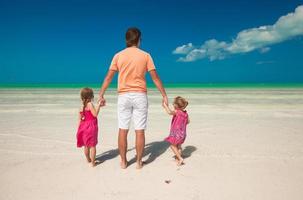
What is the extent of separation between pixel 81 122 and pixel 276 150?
388 centimetres

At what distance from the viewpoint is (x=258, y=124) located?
8.52m

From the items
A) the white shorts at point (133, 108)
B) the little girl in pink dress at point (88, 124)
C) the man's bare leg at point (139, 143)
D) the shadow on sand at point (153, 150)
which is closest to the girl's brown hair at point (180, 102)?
the white shorts at point (133, 108)

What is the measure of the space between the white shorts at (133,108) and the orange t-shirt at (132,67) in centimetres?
10

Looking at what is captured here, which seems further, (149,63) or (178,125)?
(178,125)

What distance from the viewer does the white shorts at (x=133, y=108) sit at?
4.19m

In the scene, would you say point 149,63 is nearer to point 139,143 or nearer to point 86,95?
point 86,95

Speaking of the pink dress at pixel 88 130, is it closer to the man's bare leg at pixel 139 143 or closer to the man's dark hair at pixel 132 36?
the man's bare leg at pixel 139 143

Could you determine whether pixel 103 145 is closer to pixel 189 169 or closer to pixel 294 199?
pixel 189 169

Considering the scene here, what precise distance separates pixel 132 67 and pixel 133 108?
2.16 feet

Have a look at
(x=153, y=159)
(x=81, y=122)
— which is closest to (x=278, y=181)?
(x=153, y=159)

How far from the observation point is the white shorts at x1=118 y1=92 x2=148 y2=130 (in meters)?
4.19

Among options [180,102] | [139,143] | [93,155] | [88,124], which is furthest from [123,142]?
[180,102]

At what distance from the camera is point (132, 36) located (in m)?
4.21

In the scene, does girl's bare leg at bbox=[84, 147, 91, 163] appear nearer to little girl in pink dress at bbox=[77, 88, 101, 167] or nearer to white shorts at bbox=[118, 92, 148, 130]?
little girl in pink dress at bbox=[77, 88, 101, 167]
